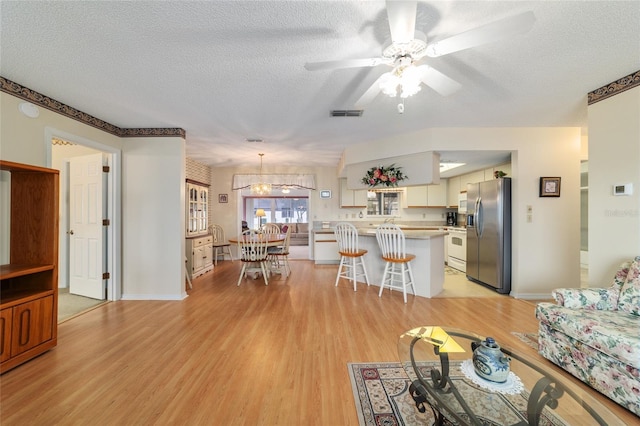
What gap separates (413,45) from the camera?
1371 millimetres

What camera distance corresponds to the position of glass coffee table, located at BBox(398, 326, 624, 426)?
109 cm

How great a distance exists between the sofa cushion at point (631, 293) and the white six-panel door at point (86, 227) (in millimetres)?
5623

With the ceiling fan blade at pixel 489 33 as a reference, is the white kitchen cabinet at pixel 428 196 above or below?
below

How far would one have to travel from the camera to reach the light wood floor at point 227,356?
4.97 ft

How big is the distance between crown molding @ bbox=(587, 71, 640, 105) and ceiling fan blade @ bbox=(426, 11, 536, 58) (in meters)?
2.19

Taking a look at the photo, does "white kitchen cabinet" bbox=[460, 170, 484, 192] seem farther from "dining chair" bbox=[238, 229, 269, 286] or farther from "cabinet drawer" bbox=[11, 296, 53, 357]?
"cabinet drawer" bbox=[11, 296, 53, 357]

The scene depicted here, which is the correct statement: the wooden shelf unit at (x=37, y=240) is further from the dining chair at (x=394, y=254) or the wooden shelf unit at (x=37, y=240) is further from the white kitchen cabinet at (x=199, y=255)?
the dining chair at (x=394, y=254)

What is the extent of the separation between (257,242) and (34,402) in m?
2.78

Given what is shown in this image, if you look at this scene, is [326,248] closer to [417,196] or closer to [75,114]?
[417,196]

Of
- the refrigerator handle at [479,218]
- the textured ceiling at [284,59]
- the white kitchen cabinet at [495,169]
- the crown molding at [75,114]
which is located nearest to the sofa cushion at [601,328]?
the textured ceiling at [284,59]

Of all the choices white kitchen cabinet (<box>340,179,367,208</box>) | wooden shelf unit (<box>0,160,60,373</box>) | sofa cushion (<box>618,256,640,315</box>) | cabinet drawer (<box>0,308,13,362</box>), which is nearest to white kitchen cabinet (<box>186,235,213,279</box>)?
wooden shelf unit (<box>0,160,60,373</box>)

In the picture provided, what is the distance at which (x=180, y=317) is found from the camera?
2.86 metres

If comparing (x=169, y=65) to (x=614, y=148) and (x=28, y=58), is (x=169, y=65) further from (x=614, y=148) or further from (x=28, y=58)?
(x=614, y=148)

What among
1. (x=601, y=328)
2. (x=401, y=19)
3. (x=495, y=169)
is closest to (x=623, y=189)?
(x=601, y=328)
